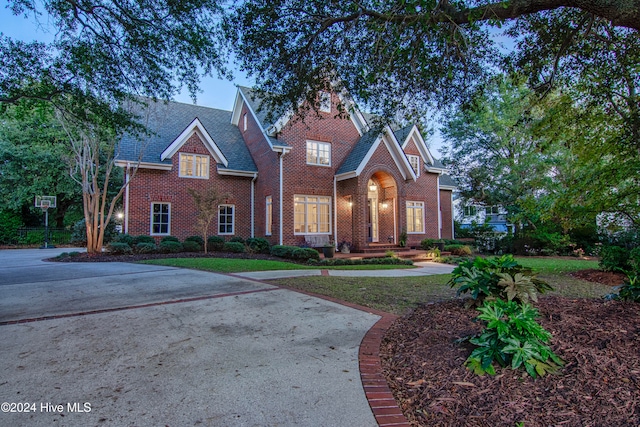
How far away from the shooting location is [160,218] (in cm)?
1533

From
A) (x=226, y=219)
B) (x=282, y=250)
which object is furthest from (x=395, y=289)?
(x=226, y=219)

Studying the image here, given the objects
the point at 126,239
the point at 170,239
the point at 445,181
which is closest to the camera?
the point at 126,239

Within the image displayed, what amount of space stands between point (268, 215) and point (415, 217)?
8339mm

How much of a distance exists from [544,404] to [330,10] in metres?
6.08

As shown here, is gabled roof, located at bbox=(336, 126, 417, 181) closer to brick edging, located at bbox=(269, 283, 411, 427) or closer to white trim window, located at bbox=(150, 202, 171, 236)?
white trim window, located at bbox=(150, 202, 171, 236)

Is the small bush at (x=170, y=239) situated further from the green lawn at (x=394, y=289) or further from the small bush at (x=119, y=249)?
the green lawn at (x=394, y=289)

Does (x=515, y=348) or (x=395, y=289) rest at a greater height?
(x=515, y=348)

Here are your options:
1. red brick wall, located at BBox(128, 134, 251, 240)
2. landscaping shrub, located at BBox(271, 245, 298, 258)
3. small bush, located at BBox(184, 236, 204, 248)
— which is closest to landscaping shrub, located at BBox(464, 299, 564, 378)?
landscaping shrub, located at BBox(271, 245, 298, 258)

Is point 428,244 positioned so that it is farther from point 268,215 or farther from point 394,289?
point 394,289

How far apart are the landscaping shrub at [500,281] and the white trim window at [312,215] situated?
38.1 feet

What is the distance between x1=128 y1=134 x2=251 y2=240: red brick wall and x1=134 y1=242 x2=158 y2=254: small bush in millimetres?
1415

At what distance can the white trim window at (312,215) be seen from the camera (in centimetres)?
1567

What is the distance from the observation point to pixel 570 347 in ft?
9.48

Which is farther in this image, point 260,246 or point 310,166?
point 310,166
